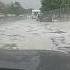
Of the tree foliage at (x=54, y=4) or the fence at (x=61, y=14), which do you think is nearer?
the fence at (x=61, y=14)

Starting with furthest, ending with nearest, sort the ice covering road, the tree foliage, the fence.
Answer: the tree foliage → the fence → the ice covering road

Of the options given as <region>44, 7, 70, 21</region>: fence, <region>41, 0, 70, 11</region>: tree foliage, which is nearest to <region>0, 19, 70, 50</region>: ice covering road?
<region>44, 7, 70, 21</region>: fence

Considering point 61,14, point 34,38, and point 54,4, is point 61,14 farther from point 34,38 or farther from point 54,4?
point 34,38

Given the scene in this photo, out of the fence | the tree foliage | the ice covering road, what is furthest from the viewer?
the tree foliage

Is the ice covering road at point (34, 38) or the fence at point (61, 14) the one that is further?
the fence at point (61, 14)

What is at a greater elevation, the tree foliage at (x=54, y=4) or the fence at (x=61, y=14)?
the tree foliage at (x=54, y=4)

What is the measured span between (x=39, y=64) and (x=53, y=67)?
0.12 m

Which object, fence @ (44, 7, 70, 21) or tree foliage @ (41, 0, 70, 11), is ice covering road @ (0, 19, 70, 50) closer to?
fence @ (44, 7, 70, 21)

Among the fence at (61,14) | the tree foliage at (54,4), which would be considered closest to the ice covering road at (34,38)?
the fence at (61,14)

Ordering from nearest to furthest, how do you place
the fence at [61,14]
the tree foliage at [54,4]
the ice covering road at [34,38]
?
the ice covering road at [34,38], the fence at [61,14], the tree foliage at [54,4]

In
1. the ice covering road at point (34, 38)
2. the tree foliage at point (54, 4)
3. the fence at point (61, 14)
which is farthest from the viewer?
the tree foliage at point (54, 4)

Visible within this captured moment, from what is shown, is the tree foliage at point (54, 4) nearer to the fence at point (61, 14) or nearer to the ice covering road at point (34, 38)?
the fence at point (61, 14)

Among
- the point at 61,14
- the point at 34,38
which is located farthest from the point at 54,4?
the point at 34,38

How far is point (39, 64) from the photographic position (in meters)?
1.76
